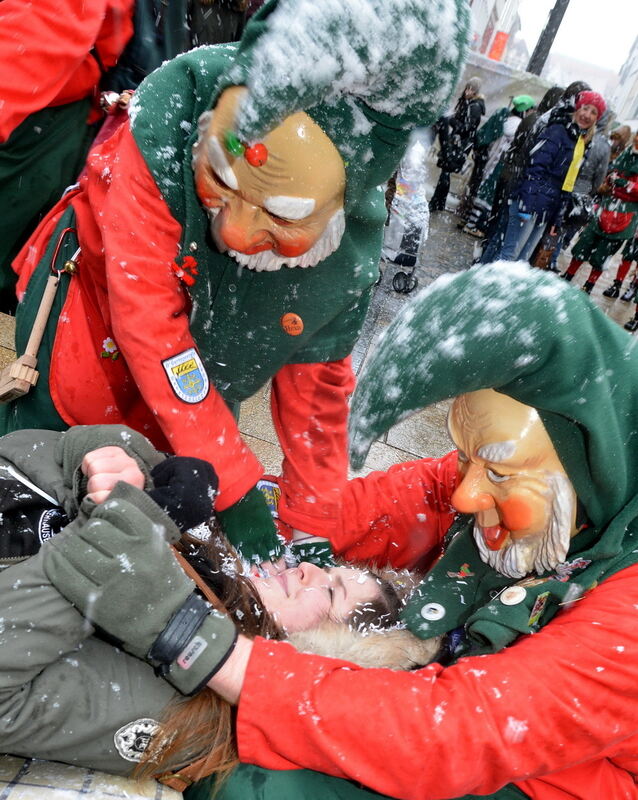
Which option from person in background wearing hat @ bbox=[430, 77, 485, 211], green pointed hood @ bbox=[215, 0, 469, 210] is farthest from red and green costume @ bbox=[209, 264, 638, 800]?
person in background wearing hat @ bbox=[430, 77, 485, 211]

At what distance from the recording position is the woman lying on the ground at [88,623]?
122cm

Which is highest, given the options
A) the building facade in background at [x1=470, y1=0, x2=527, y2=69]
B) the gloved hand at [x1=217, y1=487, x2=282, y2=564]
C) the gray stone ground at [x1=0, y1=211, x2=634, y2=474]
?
the building facade in background at [x1=470, y1=0, x2=527, y2=69]

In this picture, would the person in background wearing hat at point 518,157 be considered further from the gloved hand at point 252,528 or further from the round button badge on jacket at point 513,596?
the round button badge on jacket at point 513,596

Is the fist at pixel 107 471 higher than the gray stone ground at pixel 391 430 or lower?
higher

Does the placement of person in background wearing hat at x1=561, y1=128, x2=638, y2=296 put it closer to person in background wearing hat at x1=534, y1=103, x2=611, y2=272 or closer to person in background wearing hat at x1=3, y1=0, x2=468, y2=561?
person in background wearing hat at x1=534, y1=103, x2=611, y2=272

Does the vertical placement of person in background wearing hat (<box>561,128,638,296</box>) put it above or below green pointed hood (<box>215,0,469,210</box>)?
below

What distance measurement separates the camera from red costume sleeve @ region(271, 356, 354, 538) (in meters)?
1.97

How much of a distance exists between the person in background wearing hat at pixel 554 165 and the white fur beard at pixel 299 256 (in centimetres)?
523

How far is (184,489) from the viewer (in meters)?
1.39

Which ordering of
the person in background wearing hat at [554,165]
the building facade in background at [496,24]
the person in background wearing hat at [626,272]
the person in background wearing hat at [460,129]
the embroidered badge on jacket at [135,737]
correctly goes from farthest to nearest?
1. the building facade in background at [496,24]
2. the person in background wearing hat at [460,129]
3. the person in background wearing hat at [626,272]
4. the person in background wearing hat at [554,165]
5. the embroidered badge on jacket at [135,737]

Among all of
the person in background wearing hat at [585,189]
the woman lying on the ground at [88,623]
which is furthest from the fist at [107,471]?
the person in background wearing hat at [585,189]

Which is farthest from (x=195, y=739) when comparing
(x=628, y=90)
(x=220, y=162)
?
(x=628, y=90)

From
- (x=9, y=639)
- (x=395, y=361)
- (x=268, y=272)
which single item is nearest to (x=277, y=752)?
(x=9, y=639)

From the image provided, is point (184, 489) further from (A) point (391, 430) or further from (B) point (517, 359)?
(A) point (391, 430)
